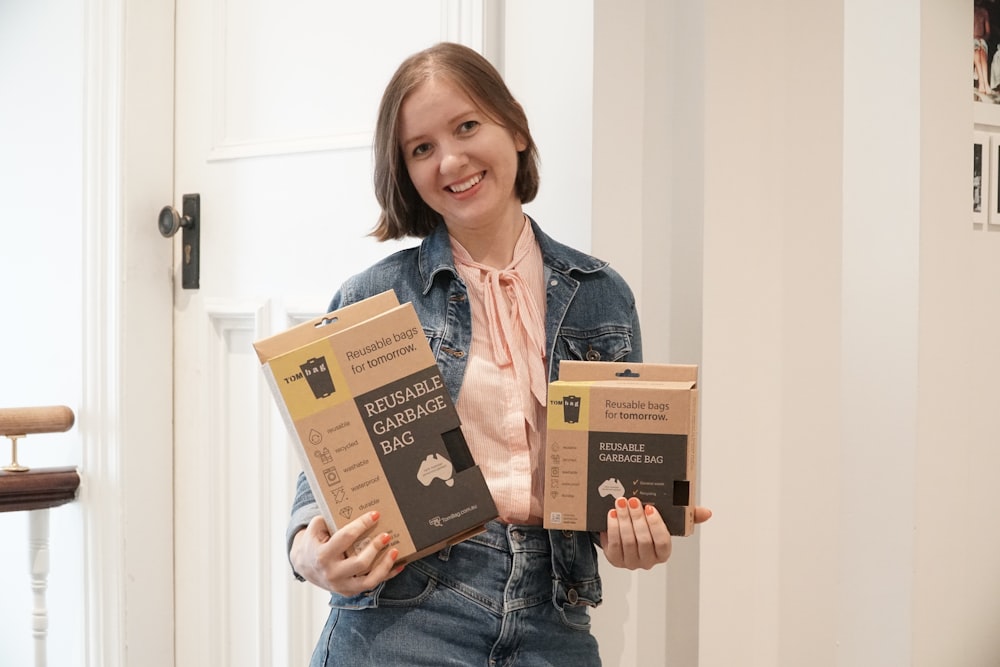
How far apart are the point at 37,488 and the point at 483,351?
3.63 feet

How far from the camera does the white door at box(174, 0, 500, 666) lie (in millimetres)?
1645

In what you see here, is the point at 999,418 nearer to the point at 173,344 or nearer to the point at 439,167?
the point at 439,167

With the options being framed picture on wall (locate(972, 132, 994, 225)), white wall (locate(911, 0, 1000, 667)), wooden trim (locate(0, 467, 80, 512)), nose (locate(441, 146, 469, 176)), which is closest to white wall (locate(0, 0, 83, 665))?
wooden trim (locate(0, 467, 80, 512))

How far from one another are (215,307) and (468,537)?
1036 millimetres

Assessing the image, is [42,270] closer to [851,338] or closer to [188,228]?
[188,228]

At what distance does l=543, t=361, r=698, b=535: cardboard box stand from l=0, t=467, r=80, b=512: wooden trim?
1187mm

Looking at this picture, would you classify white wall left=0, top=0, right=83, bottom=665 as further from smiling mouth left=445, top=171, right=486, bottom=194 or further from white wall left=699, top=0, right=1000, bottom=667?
white wall left=699, top=0, right=1000, bottom=667

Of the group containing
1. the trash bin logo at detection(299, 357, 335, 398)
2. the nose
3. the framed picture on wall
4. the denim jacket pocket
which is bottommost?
the trash bin logo at detection(299, 357, 335, 398)

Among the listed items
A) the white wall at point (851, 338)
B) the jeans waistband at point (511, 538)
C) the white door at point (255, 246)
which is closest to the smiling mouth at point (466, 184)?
the jeans waistband at point (511, 538)

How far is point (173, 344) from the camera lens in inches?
75.2

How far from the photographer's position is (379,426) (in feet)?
3.08

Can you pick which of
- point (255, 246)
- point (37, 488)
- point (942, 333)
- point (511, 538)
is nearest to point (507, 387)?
point (511, 538)

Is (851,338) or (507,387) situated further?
(851,338)

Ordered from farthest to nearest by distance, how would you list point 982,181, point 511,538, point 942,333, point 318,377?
point 982,181
point 942,333
point 511,538
point 318,377
